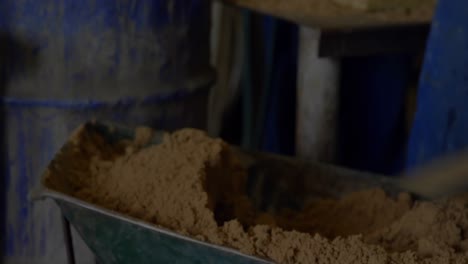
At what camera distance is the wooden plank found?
211cm

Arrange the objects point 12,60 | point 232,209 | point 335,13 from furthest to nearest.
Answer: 1. point 335,13
2. point 12,60
3. point 232,209

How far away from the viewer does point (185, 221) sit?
1.35 m

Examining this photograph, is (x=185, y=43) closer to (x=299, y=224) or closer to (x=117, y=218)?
(x=299, y=224)

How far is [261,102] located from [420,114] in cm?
102

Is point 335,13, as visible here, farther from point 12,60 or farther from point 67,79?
point 12,60

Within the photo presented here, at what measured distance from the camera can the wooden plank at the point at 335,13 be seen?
211 cm

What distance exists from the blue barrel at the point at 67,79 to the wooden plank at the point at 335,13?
276 millimetres

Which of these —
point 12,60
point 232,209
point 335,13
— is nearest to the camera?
point 232,209

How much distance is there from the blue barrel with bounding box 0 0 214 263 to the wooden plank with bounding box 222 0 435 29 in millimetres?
276

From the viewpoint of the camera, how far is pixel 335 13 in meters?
Result: 2.17

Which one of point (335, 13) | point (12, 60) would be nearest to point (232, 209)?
point (12, 60)

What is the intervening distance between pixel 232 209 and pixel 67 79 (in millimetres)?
604

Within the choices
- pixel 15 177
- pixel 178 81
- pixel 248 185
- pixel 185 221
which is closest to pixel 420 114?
pixel 248 185

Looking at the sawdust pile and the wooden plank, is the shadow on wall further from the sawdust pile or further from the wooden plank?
the wooden plank
